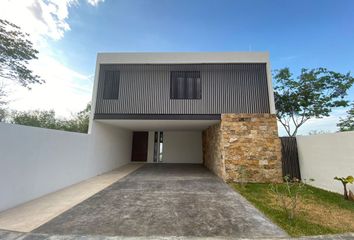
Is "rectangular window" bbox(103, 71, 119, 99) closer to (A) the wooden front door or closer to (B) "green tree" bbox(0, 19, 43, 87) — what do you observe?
(B) "green tree" bbox(0, 19, 43, 87)

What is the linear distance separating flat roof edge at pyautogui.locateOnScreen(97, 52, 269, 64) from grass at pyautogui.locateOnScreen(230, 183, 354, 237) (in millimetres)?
5076

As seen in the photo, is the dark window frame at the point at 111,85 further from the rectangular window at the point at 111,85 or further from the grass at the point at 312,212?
the grass at the point at 312,212

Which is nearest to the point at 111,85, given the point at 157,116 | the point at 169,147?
the point at 157,116

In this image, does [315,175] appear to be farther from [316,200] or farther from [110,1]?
[110,1]

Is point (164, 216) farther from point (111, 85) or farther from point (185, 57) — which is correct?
point (185, 57)

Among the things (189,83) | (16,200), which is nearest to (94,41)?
(189,83)

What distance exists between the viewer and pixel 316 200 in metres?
4.23

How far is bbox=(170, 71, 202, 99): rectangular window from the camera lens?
6.75 m

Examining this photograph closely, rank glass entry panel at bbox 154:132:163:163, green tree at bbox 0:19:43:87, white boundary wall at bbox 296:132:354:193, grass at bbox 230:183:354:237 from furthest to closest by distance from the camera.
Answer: glass entry panel at bbox 154:132:163:163, green tree at bbox 0:19:43:87, white boundary wall at bbox 296:132:354:193, grass at bbox 230:183:354:237

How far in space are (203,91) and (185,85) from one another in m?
0.81

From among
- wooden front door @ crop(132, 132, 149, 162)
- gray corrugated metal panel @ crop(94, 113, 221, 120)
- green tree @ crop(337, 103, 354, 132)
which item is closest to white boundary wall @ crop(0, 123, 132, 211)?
gray corrugated metal panel @ crop(94, 113, 221, 120)

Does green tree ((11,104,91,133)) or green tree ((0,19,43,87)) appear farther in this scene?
green tree ((11,104,91,133))

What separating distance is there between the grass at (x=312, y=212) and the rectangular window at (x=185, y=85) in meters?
3.94

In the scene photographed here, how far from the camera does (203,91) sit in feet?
22.0
